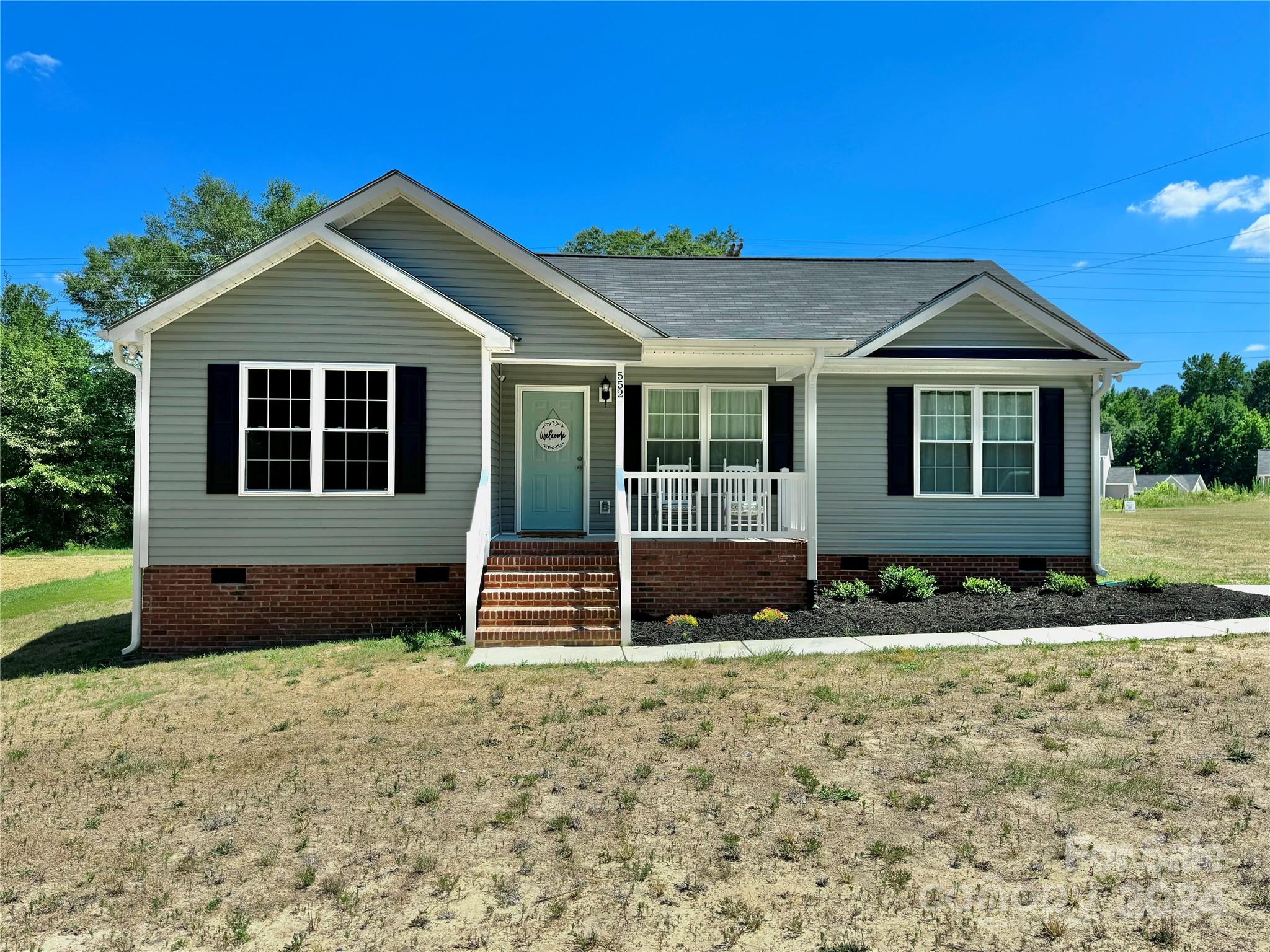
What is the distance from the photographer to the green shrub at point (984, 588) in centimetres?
1127

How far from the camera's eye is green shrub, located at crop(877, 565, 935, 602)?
36.2ft

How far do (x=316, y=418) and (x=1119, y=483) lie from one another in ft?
193

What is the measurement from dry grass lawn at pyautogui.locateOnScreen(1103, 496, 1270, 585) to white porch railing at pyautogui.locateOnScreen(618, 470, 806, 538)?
6736mm

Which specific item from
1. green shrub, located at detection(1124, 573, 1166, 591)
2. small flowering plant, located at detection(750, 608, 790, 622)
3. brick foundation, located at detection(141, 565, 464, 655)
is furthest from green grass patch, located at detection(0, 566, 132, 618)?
green shrub, located at detection(1124, 573, 1166, 591)

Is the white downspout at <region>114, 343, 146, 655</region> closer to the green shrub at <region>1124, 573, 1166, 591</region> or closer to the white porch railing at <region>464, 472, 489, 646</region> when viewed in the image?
the white porch railing at <region>464, 472, 489, 646</region>

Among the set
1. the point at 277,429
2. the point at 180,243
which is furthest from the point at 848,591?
the point at 180,243

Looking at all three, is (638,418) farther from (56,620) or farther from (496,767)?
(56,620)

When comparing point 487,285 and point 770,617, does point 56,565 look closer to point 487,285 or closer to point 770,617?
point 487,285

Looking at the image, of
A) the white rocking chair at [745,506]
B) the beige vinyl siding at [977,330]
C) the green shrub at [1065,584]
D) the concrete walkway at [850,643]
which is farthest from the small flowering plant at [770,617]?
the beige vinyl siding at [977,330]

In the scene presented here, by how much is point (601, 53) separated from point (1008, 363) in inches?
424

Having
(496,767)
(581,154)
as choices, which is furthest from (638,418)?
(581,154)

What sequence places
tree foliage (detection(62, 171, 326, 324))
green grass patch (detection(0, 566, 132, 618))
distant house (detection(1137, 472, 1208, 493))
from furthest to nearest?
distant house (detection(1137, 472, 1208, 493)) → tree foliage (detection(62, 171, 326, 324)) → green grass patch (detection(0, 566, 132, 618))

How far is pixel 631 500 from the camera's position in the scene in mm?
11422

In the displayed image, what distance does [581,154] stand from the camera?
2756cm
